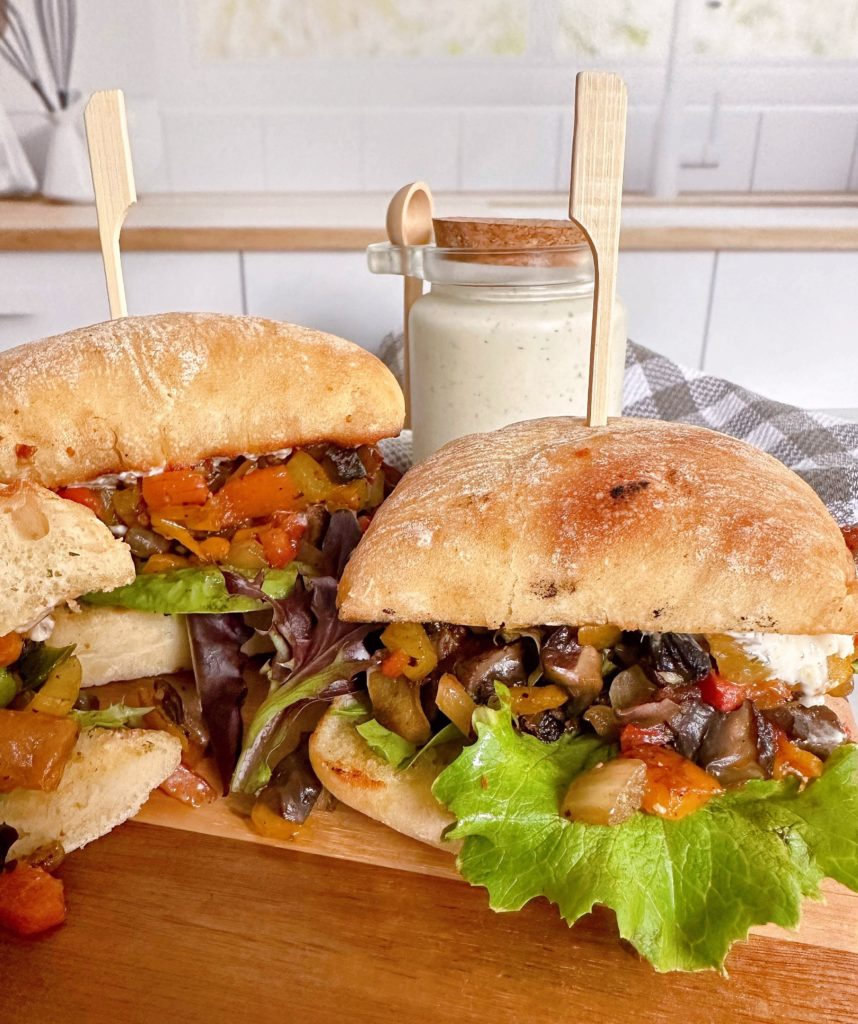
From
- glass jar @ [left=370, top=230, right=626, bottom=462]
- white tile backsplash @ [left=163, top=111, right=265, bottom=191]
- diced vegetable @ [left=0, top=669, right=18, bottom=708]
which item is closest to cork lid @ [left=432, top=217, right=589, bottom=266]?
glass jar @ [left=370, top=230, right=626, bottom=462]

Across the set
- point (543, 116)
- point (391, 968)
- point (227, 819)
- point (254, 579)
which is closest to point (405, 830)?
point (391, 968)

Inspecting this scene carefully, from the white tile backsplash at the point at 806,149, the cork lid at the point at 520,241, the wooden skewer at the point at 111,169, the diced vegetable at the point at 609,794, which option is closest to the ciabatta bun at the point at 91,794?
the diced vegetable at the point at 609,794

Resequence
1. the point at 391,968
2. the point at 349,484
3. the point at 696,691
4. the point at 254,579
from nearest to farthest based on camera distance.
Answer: the point at 391,968, the point at 696,691, the point at 254,579, the point at 349,484

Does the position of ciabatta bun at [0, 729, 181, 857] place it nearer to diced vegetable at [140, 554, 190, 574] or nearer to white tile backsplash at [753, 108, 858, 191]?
diced vegetable at [140, 554, 190, 574]

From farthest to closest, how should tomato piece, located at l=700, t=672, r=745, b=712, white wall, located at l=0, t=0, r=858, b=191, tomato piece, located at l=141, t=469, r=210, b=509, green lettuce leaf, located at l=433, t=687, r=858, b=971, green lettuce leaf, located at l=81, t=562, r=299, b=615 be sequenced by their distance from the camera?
white wall, located at l=0, t=0, r=858, b=191 → tomato piece, located at l=141, t=469, r=210, b=509 → green lettuce leaf, located at l=81, t=562, r=299, b=615 → tomato piece, located at l=700, t=672, r=745, b=712 → green lettuce leaf, located at l=433, t=687, r=858, b=971

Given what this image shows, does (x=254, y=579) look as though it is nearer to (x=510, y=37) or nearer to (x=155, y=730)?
(x=155, y=730)

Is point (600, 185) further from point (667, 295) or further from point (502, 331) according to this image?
point (667, 295)
